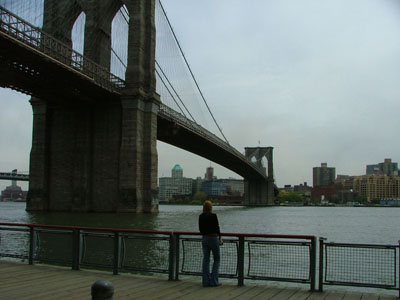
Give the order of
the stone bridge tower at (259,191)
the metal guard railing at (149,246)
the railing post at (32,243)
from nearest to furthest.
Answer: the metal guard railing at (149,246)
the railing post at (32,243)
the stone bridge tower at (259,191)

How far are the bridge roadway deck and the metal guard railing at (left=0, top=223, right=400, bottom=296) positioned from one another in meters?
0.28

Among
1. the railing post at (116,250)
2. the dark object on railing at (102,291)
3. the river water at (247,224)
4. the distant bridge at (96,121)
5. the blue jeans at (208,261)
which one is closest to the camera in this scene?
the dark object on railing at (102,291)

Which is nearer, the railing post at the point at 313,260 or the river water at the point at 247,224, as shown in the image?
the railing post at the point at 313,260

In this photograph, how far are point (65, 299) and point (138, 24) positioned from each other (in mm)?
39746

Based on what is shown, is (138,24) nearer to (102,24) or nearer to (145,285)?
(102,24)

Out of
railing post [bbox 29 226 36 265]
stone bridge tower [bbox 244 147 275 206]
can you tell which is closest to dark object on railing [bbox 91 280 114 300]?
railing post [bbox 29 226 36 265]

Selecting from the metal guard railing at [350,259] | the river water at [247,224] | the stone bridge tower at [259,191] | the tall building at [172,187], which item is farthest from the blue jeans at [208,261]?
the tall building at [172,187]

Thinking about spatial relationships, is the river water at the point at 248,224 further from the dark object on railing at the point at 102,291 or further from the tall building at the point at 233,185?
the tall building at the point at 233,185

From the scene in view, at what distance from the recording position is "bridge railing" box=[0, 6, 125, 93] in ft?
101

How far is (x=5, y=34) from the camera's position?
94.3 ft

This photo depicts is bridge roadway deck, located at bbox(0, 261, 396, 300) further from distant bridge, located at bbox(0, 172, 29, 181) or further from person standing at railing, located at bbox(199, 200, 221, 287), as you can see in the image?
distant bridge, located at bbox(0, 172, 29, 181)

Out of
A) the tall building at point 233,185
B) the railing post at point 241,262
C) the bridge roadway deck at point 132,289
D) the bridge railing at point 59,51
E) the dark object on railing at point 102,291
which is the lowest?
the bridge roadway deck at point 132,289

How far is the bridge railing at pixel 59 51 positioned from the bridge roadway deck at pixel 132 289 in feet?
84.1

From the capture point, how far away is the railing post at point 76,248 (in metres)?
8.05
